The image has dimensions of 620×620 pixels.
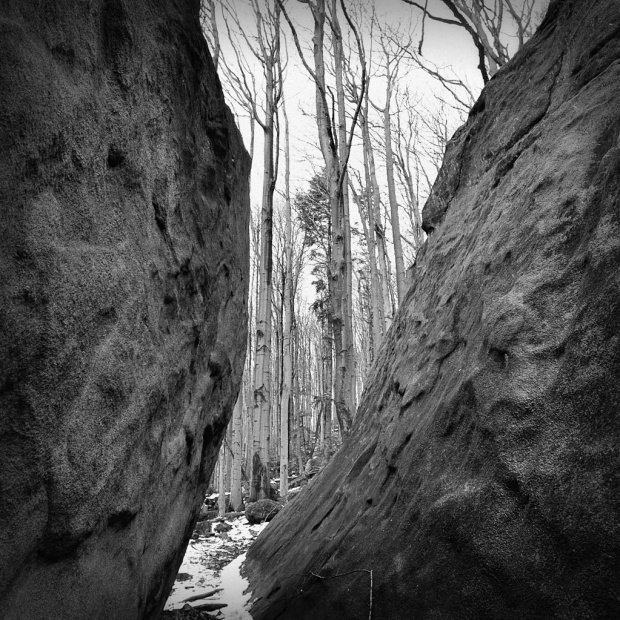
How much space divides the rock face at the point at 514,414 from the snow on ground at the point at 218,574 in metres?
0.24

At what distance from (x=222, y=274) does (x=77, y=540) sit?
67.1 inches

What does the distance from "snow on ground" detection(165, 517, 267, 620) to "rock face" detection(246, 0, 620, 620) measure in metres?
0.24

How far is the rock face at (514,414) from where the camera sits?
50.2 inches

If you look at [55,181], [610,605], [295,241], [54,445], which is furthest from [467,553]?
[295,241]

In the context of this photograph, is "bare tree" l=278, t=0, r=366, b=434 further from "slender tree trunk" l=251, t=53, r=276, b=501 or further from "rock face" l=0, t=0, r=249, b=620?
"rock face" l=0, t=0, r=249, b=620

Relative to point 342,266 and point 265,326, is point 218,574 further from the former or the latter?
point 265,326

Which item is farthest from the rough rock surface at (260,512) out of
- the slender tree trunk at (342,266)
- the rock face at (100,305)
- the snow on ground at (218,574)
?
the rock face at (100,305)

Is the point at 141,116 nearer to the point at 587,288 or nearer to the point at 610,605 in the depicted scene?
the point at 587,288

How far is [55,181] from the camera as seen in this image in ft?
4.93

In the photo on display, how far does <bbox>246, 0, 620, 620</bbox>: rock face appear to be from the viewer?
127cm

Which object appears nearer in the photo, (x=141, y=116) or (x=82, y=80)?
(x=82, y=80)

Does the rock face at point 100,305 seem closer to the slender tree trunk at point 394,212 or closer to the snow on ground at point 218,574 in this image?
the snow on ground at point 218,574

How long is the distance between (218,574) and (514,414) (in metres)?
3.48

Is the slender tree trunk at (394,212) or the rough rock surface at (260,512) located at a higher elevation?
the slender tree trunk at (394,212)
